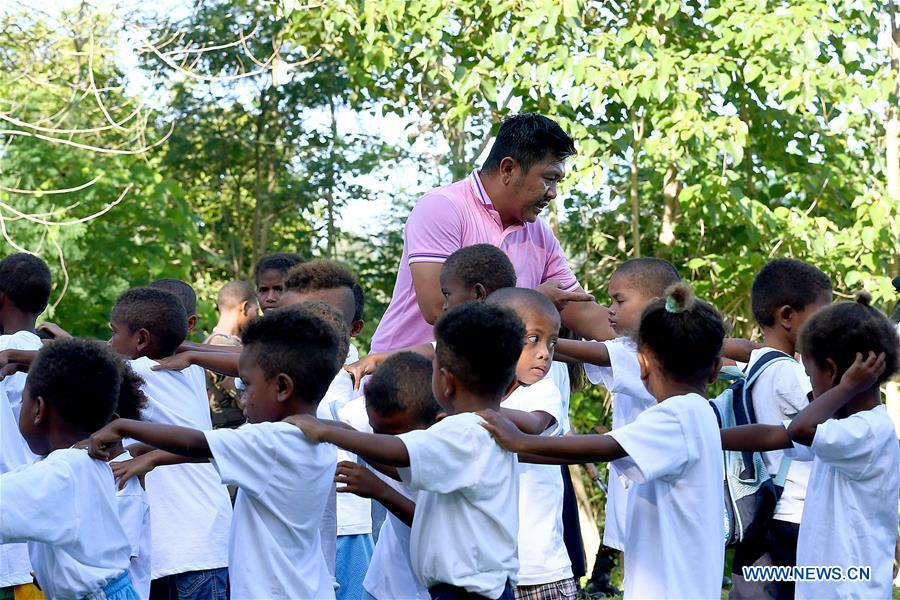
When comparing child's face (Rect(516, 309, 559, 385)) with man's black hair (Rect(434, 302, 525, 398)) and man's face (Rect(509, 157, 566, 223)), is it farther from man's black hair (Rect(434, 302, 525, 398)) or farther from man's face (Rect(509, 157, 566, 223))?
man's face (Rect(509, 157, 566, 223))

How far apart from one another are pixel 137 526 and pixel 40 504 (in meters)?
0.92

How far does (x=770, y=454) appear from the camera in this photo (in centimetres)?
473

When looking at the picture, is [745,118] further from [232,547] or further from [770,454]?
[232,547]

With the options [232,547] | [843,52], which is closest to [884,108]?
[843,52]

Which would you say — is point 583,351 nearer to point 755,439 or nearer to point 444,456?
point 755,439

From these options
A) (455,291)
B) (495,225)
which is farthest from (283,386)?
(495,225)

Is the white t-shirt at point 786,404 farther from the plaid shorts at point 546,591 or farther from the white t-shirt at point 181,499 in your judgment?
the white t-shirt at point 181,499

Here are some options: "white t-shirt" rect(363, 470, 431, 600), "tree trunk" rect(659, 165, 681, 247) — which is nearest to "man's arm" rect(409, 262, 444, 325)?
"white t-shirt" rect(363, 470, 431, 600)

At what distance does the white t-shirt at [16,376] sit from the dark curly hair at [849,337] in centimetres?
307

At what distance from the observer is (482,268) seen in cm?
452

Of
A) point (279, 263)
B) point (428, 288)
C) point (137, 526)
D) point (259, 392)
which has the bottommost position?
point (137, 526)

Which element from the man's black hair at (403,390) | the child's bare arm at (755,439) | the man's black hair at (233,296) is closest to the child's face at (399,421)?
the man's black hair at (403,390)

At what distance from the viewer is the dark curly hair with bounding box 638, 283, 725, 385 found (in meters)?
3.74

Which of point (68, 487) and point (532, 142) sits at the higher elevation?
point (532, 142)
